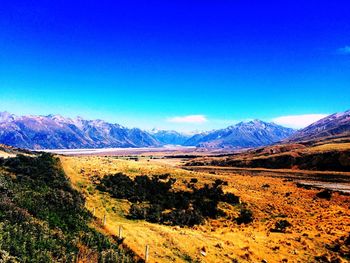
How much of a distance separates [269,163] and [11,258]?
12062cm

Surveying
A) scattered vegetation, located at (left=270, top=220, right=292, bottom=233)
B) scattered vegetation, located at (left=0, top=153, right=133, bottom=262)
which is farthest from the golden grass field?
scattered vegetation, located at (left=0, top=153, right=133, bottom=262)

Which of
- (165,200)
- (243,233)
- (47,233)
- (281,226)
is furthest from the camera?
(165,200)

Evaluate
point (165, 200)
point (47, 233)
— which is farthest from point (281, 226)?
point (47, 233)

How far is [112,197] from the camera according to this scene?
125 feet

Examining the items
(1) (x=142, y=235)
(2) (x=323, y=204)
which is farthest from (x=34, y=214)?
(2) (x=323, y=204)

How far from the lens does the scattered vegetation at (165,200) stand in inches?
1288

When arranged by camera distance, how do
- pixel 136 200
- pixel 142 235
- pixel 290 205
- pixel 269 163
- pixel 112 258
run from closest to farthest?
pixel 112 258, pixel 142 235, pixel 136 200, pixel 290 205, pixel 269 163

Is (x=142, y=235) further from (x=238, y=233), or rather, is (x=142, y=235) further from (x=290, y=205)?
(x=290, y=205)

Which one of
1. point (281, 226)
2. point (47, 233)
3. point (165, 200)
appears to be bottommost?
point (281, 226)

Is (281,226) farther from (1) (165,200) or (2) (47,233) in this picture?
(2) (47,233)

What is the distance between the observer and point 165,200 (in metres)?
39.1

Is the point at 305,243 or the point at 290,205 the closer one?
the point at 305,243

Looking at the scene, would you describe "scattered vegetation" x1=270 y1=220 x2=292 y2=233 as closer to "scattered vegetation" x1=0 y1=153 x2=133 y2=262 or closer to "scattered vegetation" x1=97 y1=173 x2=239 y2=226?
"scattered vegetation" x1=97 y1=173 x2=239 y2=226

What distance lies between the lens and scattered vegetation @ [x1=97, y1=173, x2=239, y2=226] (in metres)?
32.7
